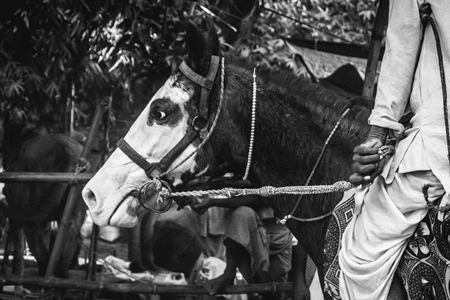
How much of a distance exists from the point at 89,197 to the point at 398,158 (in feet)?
5.63

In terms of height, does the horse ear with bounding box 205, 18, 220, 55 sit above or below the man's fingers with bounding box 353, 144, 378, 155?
above

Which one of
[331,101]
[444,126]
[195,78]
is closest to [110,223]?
[195,78]

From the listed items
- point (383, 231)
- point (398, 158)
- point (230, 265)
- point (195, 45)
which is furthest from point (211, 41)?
point (230, 265)

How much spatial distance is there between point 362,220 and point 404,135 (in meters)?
0.36

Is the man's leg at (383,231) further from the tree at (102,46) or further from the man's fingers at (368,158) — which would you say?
the tree at (102,46)

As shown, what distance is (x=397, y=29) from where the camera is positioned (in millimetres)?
2836

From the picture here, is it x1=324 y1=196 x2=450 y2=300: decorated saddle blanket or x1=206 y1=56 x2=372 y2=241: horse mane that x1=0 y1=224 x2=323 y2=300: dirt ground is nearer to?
x1=206 y1=56 x2=372 y2=241: horse mane

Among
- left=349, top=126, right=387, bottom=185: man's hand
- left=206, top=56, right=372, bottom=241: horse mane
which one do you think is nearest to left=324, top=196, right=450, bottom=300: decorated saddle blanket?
left=349, top=126, right=387, bottom=185: man's hand

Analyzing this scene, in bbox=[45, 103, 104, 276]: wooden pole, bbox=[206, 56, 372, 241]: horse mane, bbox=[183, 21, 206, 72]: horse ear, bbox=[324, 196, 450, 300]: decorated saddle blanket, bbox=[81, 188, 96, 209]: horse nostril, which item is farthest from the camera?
bbox=[45, 103, 104, 276]: wooden pole

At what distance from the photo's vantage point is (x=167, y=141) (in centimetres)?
373

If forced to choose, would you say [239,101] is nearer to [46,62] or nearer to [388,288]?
[388,288]

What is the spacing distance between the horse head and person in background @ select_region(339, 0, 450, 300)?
3.50 ft

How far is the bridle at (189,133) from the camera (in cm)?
367

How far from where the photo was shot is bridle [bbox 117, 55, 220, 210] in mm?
3670
